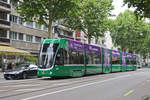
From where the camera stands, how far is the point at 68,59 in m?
19.8

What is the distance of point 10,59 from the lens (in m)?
36.7

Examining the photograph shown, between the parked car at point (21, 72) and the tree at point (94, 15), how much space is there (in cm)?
1797

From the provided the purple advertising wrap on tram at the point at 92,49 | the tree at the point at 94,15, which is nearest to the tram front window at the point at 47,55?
the purple advertising wrap on tram at the point at 92,49

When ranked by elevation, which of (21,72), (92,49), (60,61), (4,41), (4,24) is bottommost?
(21,72)

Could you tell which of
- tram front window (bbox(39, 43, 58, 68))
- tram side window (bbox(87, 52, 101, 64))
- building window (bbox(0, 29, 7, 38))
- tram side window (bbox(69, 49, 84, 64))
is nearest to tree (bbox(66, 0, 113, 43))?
building window (bbox(0, 29, 7, 38))

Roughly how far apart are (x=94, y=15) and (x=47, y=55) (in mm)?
21299

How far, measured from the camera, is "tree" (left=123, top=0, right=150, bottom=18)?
1320cm

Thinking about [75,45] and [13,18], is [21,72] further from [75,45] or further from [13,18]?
[13,18]

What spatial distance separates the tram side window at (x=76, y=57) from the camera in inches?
796

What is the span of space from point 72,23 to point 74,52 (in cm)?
1937

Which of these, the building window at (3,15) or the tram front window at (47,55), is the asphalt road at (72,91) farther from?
the building window at (3,15)

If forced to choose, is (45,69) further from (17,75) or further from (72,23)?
(72,23)

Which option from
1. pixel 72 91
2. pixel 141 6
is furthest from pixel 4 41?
pixel 72 91

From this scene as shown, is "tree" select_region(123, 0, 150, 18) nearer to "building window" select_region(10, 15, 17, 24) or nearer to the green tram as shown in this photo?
the green tram
